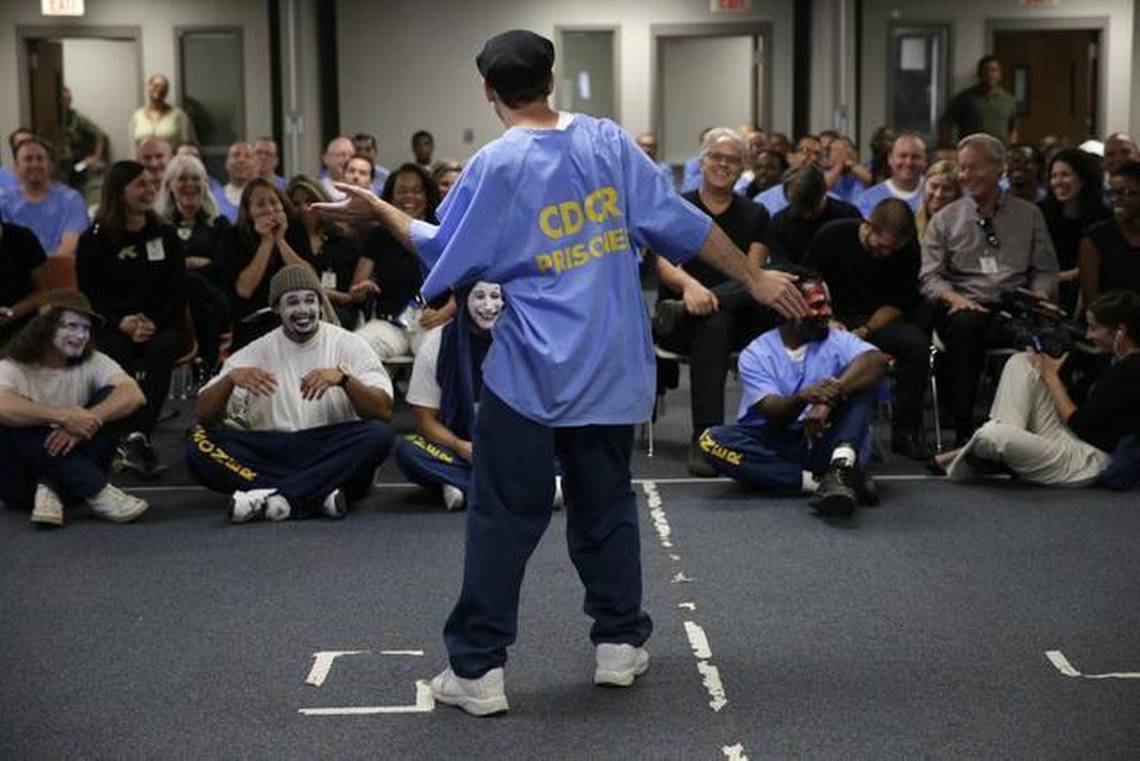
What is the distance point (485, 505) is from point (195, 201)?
4834mm

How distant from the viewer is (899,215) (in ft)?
20.7

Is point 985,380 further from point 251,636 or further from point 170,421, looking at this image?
point 251,636

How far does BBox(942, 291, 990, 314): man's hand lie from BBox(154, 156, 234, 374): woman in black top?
3022 millimetres

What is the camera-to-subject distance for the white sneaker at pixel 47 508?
5.22 meters

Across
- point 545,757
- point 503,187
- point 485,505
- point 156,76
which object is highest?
point 156,76

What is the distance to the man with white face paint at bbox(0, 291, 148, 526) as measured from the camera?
5.30 m

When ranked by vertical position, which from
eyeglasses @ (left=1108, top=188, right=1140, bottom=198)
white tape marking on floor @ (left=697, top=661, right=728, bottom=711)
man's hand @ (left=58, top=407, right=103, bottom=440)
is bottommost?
white tape marking on floor @ (left=697, top=661, right=728, bottom=711)

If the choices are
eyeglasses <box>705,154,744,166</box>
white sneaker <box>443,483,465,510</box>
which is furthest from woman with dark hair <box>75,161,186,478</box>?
eyeglasses <box>705,154,744,166</box>

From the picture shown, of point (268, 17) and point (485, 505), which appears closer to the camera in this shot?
point (485, 505)

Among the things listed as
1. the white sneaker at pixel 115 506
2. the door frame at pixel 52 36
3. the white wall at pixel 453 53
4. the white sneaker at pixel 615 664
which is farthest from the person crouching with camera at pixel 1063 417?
the door frame at pixel 52 36

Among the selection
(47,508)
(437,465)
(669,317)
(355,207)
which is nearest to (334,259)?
(669,317)

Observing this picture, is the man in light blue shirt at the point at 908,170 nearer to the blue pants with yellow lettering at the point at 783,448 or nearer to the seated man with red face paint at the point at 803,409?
the seated man with red face paint at the point at 803,409

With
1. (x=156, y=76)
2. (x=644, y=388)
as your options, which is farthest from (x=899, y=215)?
(x=156, y=76)

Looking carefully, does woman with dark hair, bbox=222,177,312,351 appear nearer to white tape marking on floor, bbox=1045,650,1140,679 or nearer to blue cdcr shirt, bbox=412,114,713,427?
blue cdcr shirt, bbox=412,114,713,427
